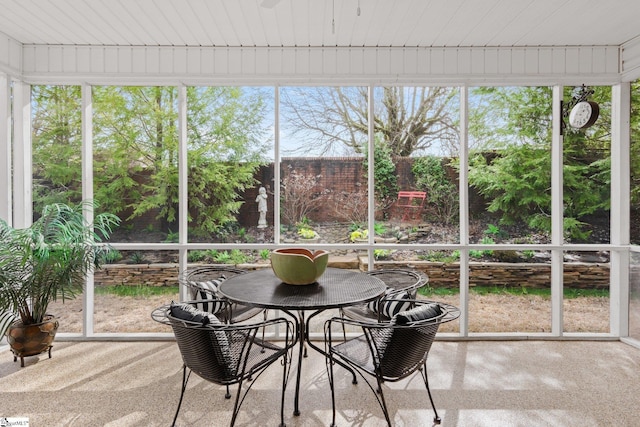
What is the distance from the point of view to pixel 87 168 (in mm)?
3531

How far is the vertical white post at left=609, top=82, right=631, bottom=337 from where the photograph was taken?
3494 mm

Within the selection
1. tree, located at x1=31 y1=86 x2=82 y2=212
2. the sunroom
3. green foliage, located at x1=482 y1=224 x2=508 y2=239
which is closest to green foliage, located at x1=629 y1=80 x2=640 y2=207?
the sunroom

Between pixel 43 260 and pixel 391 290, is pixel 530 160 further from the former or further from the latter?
pixel 43 260

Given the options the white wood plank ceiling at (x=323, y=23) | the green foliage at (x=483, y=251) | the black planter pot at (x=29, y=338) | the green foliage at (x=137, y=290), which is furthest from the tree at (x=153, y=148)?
the green foliage at (x=483, y=251)

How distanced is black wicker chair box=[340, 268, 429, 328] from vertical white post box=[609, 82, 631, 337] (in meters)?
2.06

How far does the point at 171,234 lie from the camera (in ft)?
12.0

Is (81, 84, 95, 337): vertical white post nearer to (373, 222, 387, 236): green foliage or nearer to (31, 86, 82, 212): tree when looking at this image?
(31, 86, 82, 212): tree

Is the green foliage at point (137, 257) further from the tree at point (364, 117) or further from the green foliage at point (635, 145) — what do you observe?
the green foliage at point (635, 145)

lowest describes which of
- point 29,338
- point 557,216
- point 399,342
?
point 29,338

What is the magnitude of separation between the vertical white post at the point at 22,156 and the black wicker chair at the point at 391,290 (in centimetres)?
311

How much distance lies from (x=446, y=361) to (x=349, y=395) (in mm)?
1002

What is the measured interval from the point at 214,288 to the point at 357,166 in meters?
1.76

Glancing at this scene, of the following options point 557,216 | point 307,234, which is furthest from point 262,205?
point 557,216

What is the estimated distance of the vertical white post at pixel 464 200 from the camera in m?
3.57
